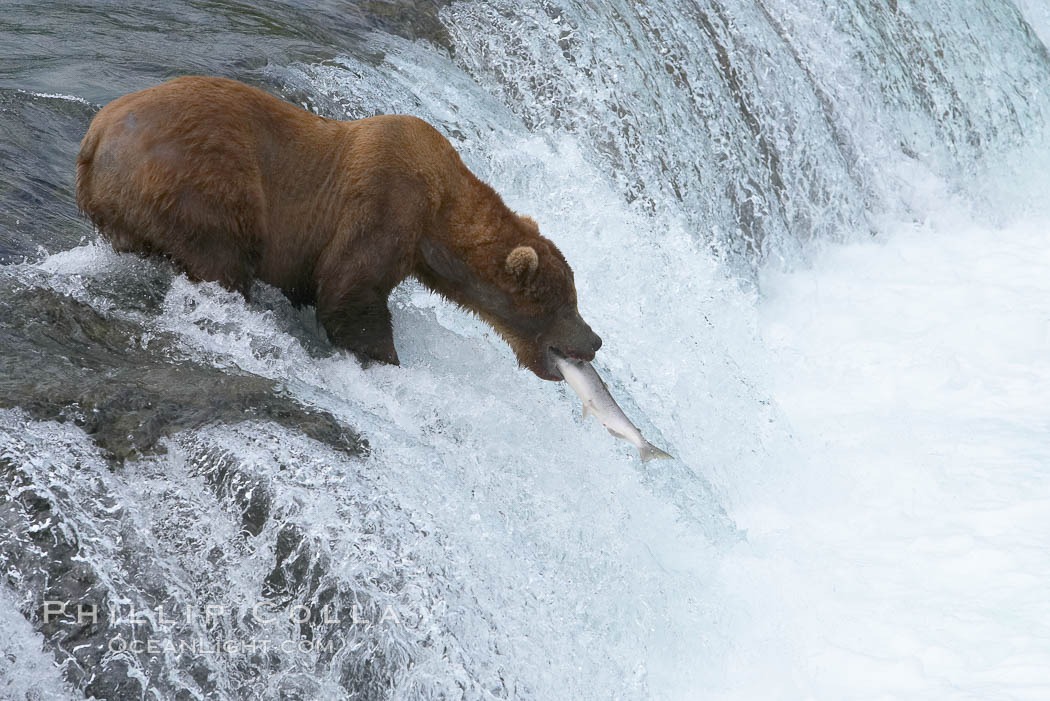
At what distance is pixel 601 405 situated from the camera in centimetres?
446

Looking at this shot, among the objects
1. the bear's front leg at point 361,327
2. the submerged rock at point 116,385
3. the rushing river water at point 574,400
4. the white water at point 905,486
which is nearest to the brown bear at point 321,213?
the bear's front leg at point 361,327

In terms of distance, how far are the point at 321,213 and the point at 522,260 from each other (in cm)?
80

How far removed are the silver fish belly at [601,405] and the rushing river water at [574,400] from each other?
11.6 inches

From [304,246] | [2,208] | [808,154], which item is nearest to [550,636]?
[304,246]

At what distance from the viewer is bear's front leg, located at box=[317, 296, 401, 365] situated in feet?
14.8

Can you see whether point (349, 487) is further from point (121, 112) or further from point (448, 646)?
point (121, 112)

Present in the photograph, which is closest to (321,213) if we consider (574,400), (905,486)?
(574,400)

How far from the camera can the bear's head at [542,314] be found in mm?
4691

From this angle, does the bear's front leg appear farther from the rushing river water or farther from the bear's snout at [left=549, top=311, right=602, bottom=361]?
the bear's snout at [left=549, top=311, right=602, bottom=361]

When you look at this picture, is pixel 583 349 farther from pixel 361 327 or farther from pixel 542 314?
pixel 361 327

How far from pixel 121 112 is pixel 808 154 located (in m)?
6.25

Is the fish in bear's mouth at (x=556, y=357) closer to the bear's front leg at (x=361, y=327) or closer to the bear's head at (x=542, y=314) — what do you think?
the bear's head at (x=542, y=314)

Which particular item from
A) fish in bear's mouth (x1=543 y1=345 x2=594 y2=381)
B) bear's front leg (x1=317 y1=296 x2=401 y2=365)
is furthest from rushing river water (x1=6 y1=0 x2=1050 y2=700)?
fish in bear's mouth (x1=543 y1=345 x2=594 y2=381)

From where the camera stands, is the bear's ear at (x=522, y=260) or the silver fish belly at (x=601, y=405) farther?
the bear's ear at (x=522, y=260)
